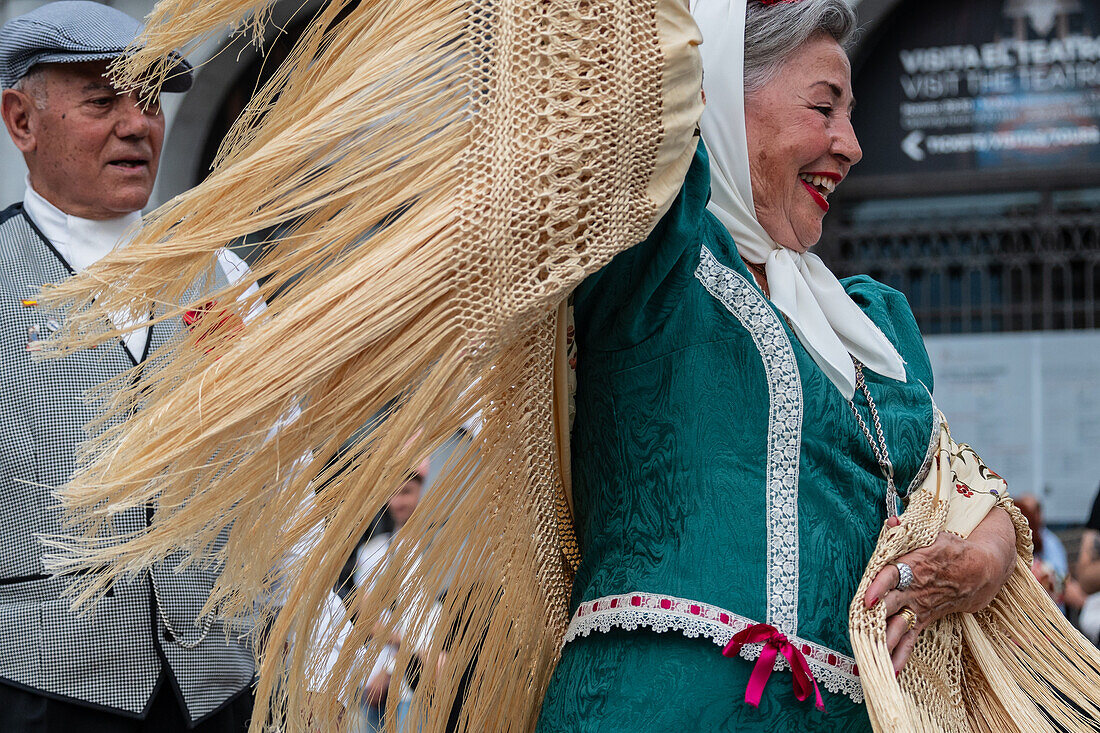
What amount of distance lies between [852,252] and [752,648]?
505 cm

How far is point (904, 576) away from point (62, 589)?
137 cm

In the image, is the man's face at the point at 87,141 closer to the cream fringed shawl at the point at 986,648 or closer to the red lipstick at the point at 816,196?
the red lipstick at the point at 816,196

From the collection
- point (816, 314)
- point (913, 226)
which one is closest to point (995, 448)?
point (913, 226)

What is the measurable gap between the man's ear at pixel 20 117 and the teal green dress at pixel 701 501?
4.18ft

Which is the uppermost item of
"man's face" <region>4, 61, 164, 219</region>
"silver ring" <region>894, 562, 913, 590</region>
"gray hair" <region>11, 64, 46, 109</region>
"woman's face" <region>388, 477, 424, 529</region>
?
"gray hair" <region>11, 64, 46, 109</region>

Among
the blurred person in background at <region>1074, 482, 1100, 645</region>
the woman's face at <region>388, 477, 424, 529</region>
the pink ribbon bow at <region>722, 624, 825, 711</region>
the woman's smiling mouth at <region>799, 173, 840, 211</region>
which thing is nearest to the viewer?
the pink ribbon bow at <region>722, 624, 825, 711</region>

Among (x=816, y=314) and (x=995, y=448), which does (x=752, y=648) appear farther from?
(x=995, y=448)

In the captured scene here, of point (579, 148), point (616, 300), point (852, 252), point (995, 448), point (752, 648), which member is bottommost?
point (995, 448)

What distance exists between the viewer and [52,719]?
6.79 ft

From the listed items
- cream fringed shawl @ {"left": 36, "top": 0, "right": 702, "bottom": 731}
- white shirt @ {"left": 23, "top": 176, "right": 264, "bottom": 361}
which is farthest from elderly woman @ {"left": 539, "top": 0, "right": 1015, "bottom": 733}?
white shirt @ {"left": 23, "top": 176, "right": 264, "bottom": 361}

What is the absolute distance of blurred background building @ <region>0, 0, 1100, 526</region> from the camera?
602cm

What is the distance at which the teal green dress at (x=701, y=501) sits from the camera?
1.50m

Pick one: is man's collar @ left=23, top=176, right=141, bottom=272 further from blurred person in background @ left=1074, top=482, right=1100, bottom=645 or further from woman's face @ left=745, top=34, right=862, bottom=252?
blurred person in background @ left=1074, top=482, right=1100, bottom=645

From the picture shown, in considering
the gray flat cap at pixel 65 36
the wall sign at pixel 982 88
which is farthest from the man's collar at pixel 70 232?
the wall sign at pixel 982 88
